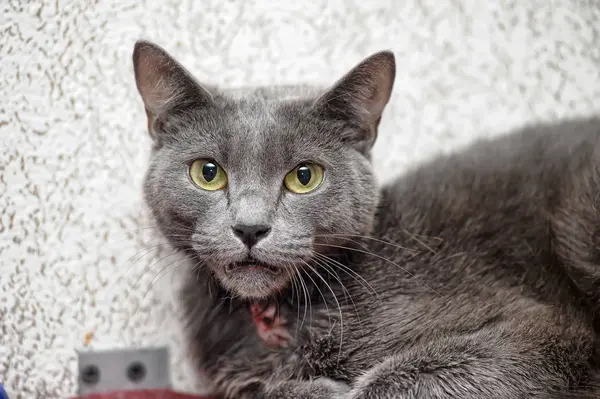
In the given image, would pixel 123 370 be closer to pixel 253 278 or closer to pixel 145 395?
pixel 145 395

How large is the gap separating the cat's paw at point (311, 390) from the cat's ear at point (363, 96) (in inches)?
20.6

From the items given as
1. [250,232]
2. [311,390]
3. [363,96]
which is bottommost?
[311,390]

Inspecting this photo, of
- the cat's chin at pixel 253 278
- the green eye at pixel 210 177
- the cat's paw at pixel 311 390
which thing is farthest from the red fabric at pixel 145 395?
the green eye at pixel 210 177

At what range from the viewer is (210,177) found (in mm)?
1230

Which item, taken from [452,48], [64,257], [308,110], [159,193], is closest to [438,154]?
[452,48]

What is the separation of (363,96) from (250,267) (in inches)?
17.3

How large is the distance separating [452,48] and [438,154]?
34cm

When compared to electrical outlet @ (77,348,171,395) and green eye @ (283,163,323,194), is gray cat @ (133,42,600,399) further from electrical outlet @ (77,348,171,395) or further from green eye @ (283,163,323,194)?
electrical outlet @ (77,348,171,395)

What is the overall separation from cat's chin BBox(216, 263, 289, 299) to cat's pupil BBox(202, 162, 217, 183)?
0.19 meters

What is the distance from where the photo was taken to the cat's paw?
3.95 feet

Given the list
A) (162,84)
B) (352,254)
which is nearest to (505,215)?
(352,254)

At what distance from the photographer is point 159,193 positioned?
1259 mm

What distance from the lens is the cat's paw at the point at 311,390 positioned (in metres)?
1.20

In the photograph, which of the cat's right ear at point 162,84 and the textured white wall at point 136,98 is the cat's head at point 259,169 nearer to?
the cat's right ear at point 162,84
